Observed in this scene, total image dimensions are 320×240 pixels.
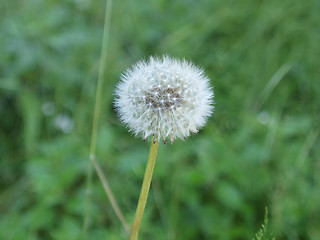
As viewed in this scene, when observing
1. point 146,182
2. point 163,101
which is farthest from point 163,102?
point 146,182

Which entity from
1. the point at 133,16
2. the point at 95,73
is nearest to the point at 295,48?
the point at 133,16

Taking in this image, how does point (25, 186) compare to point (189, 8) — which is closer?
point (25, 186)

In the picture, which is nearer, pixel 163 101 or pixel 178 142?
pixel 163 101

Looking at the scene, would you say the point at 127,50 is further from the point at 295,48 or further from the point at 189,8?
the point at 295,48

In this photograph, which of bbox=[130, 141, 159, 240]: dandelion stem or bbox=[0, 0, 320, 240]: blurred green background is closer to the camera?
bbox=[130, 141, 159, 240]: dandelion stem

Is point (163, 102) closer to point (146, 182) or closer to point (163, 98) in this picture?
point (163, 98)

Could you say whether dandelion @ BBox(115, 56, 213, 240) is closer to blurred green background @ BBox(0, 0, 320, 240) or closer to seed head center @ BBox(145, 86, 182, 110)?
seed head center @ BBox(145, 86, 182, 110)

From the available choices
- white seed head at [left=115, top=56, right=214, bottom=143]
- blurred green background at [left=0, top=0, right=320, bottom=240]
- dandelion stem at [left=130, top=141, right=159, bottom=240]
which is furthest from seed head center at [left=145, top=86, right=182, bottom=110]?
blurred green background at [left=0, top=0, right=320, bottom=240]

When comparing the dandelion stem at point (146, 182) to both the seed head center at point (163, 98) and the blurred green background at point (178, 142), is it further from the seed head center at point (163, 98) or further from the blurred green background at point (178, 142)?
the blurred green background at point (178, 142)
